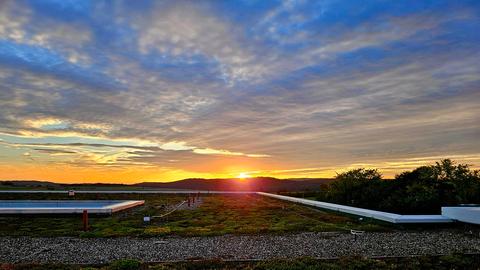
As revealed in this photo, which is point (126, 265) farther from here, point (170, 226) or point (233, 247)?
point (170, 226)

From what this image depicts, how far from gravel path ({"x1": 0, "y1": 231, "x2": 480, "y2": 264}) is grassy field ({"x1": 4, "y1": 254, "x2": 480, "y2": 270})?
0.72 metres

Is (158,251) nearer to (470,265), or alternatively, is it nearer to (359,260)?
(359,260)

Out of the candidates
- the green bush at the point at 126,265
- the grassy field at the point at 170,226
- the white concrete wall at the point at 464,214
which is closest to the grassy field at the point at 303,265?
the green bush at the point at 126,265

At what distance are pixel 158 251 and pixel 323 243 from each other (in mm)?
5174

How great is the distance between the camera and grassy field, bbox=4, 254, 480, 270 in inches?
381

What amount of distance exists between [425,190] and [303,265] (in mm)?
13238

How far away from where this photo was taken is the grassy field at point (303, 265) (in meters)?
9.68

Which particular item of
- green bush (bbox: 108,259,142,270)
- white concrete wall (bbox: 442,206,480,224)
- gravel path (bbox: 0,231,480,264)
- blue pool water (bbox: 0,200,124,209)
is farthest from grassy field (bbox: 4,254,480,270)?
blue pool water (bbox: 0,200,124,209)

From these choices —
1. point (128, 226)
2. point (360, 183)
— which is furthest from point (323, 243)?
point (360, 183)

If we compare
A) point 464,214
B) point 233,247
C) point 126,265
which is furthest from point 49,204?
point 464,214

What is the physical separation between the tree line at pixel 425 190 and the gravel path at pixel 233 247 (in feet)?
16.9

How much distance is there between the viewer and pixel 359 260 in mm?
10297

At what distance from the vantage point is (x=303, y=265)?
9.76 metres

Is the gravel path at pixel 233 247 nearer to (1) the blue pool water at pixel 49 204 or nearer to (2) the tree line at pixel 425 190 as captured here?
(2) the tree line at pixel 425 190
